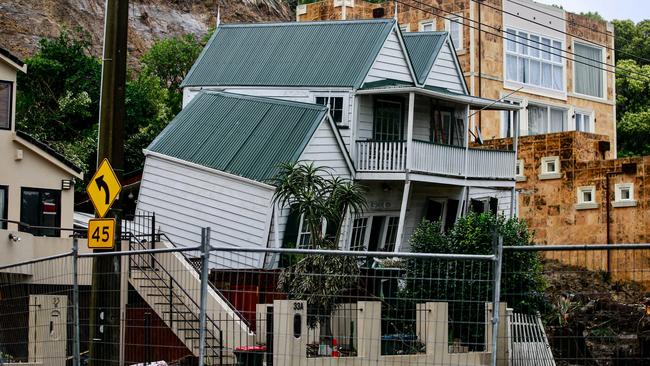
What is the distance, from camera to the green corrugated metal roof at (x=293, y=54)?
109 ft

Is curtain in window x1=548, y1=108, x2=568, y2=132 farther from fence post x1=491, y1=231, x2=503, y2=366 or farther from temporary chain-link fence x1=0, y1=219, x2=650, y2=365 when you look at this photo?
fence post x1=491, y1=231, x2=503, y2=366

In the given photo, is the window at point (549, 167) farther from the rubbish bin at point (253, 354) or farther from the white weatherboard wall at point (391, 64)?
the rubbish bin at point (253, 354)

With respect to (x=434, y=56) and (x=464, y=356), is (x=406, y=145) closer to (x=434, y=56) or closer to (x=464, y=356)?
(x=434, y=56)

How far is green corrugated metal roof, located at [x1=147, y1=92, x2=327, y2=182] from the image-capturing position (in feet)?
99.1

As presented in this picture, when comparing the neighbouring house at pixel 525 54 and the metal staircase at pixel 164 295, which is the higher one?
the neighbouring house at pixel 525 54

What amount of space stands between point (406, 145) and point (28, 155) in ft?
33.5

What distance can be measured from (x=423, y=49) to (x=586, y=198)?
9.52m

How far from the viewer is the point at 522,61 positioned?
161 ft

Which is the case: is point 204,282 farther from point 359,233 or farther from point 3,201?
point 359,233

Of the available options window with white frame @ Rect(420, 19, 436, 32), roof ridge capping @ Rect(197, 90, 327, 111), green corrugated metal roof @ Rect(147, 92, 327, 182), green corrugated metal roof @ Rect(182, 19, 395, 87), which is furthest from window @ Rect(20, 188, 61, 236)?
window with white frame @ Rect(420, 19, 436, 32)

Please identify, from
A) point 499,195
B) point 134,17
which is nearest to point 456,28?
point 499,195

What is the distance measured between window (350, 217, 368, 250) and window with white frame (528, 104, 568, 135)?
17.9m

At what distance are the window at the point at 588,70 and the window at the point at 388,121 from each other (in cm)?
1977

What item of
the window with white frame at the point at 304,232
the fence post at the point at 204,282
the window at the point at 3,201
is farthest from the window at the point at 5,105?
the fence post at the point at 204,282
